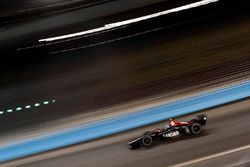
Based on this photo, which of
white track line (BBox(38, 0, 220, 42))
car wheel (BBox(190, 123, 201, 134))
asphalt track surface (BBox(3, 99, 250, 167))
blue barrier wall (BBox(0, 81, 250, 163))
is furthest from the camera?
white track line (BBox(38, 0, 220, 42))

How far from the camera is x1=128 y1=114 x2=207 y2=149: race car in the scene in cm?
205

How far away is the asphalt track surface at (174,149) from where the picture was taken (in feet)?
5.73

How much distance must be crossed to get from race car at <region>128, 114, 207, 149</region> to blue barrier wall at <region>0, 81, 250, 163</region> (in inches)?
8.1

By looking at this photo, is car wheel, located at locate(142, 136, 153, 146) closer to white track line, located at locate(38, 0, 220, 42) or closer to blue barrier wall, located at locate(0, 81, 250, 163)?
blue barrier wall, located at locate(0, 81, 250, 163)

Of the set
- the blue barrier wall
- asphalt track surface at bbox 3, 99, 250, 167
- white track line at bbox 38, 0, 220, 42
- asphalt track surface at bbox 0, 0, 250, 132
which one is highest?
white track line at bbox 38, 0, 220, 42

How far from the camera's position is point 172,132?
207 cm

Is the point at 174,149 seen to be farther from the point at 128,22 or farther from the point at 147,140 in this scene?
the point at 128,22

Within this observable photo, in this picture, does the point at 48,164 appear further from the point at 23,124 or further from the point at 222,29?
the point at 222,29

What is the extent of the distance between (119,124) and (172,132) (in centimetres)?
40

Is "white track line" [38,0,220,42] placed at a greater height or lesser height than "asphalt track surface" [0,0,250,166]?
greater

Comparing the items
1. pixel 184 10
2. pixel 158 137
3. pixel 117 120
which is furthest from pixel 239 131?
pixel 184 10

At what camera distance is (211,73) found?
261 centimetres

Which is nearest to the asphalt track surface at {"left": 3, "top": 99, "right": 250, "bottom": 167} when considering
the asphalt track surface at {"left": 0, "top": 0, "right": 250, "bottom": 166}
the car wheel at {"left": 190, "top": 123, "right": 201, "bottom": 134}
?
the car wheel at {"left": 190, "top": 123, "right": 201, "bottom": 134}

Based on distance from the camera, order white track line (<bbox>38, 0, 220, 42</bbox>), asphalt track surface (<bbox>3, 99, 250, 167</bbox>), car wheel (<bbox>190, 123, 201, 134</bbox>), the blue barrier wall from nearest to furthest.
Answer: asphalt track surface (<bbox>3, 99, 250, 167</bbox>) → car wheel (<bbox>190, 123, 201, 134</bbox>) → the blue barrier wall → white track line (<bbox>38, 0, 220, 42</bbox>)
